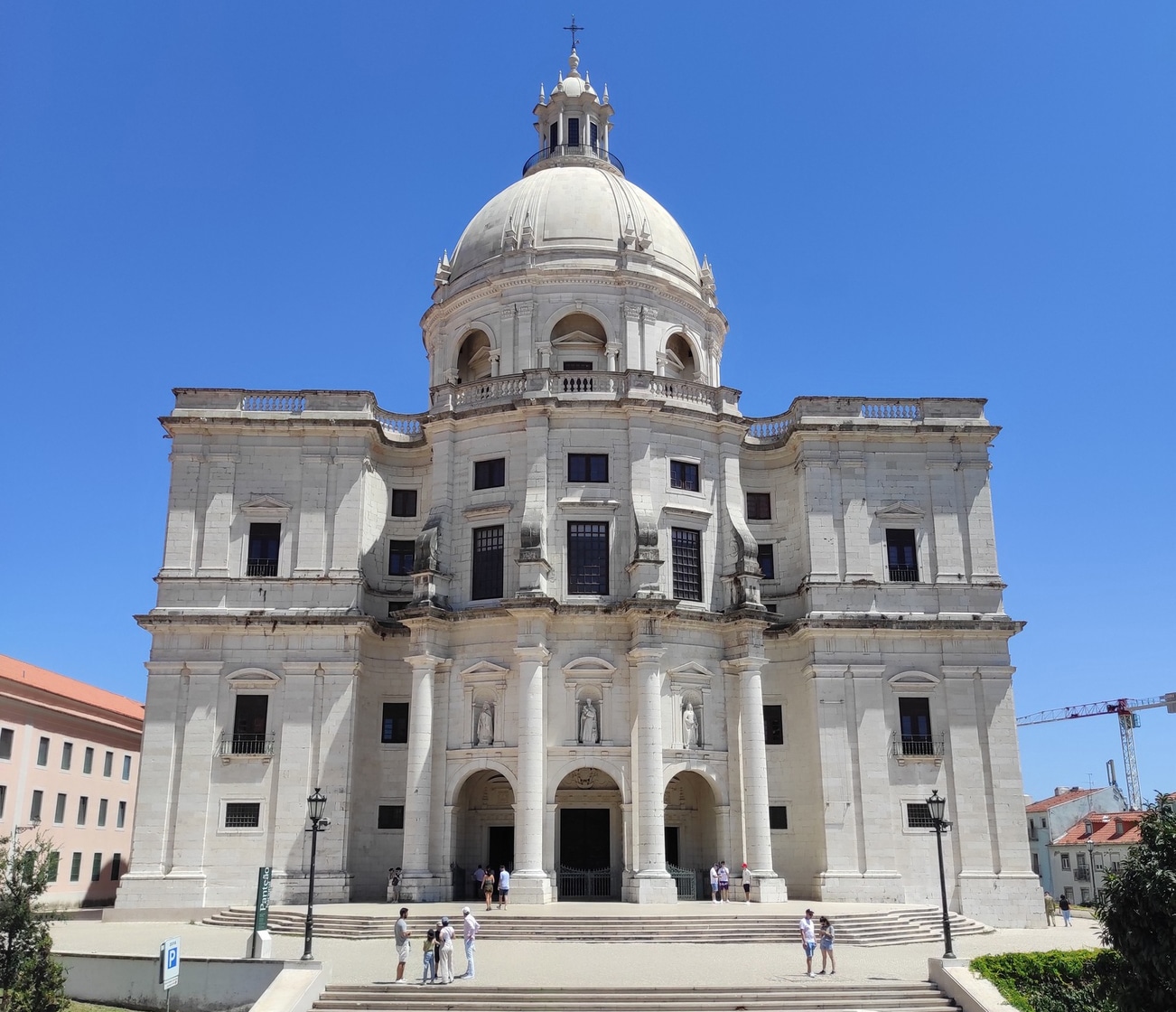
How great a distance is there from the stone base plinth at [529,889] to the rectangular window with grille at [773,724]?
10.6 metres

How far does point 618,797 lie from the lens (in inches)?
1602

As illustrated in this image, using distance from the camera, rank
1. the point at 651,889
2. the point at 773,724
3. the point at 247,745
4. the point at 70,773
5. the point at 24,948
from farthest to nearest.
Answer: the point at 70,773 < the point at 773,724 < the point at 247,745 < the point at 651,889 < the point at 24,948

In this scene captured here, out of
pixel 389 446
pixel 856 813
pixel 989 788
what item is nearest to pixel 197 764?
pixel 389 446

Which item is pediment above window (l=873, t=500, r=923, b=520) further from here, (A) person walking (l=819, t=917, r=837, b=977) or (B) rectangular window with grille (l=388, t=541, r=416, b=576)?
(A) person walking (l=819, t=917, r=837, b=977)

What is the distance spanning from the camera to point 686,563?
4188 cm

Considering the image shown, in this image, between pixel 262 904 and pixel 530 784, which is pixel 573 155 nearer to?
pixel 530 784

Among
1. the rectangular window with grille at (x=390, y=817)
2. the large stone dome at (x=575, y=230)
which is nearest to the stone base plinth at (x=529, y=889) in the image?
the rectangular window with grille at (x=390, y=817)

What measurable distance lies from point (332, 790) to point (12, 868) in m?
17.9

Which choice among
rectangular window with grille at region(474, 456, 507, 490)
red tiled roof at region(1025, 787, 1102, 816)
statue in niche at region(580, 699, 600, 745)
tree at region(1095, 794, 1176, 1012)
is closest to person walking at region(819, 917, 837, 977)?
tree at region(1095, 794, 1176, 1012)

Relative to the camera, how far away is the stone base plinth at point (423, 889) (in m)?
37.6

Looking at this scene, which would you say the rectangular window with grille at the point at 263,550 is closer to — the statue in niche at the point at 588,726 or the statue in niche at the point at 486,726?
the statue in niche at the point at 486,726

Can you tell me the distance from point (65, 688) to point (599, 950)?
3799 cm

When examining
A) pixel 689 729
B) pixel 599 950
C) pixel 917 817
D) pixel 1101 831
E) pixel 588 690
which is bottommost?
pixel 599 950

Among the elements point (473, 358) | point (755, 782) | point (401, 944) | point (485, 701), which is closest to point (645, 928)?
point (755, 782)
